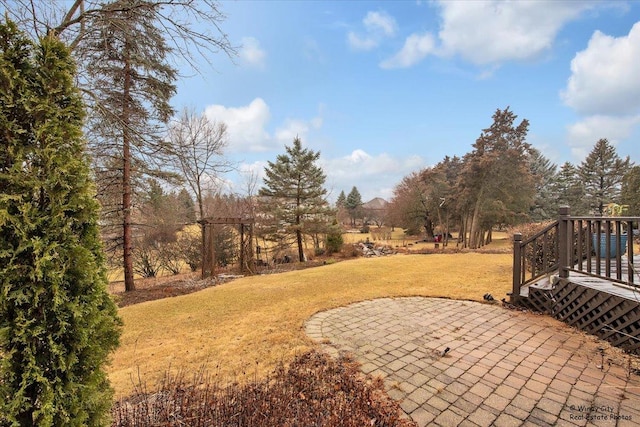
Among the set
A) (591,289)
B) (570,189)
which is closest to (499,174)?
(570,189)

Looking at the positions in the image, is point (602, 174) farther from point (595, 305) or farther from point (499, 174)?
Answer: point (595, 305)

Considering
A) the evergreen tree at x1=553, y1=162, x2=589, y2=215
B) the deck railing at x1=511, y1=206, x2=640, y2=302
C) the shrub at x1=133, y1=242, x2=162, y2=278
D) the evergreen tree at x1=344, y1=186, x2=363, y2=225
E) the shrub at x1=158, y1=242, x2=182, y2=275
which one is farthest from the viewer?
the evergreen tree at x1=344, y1=186, x2=363, y2=225

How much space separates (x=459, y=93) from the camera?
9625 mm

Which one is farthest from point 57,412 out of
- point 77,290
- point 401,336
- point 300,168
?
point 300,168

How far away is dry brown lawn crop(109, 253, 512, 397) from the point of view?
3.19m

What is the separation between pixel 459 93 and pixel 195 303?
410 inches

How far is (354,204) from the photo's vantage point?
48375 millimetres

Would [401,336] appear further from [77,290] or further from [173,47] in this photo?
[173,47]

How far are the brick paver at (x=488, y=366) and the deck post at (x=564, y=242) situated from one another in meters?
0.77

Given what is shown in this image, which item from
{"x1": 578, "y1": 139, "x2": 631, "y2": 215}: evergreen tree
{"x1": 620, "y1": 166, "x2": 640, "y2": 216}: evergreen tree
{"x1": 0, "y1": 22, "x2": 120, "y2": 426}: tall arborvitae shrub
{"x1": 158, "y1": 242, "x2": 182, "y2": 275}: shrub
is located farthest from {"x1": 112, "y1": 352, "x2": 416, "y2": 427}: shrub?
{"x1": 578, "y1": 139, "x2": 631, "y2": 215}: evergreen tree

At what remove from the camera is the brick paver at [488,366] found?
2.11 m

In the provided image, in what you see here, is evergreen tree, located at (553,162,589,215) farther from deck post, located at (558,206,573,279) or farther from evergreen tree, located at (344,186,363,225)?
deck post, located at (558,206,573,279)

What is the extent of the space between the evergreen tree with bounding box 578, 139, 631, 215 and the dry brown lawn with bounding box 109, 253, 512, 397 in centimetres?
2601

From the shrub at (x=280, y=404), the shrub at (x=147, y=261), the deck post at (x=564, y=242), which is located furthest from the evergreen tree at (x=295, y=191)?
the shrub at (x=280, y=404)
